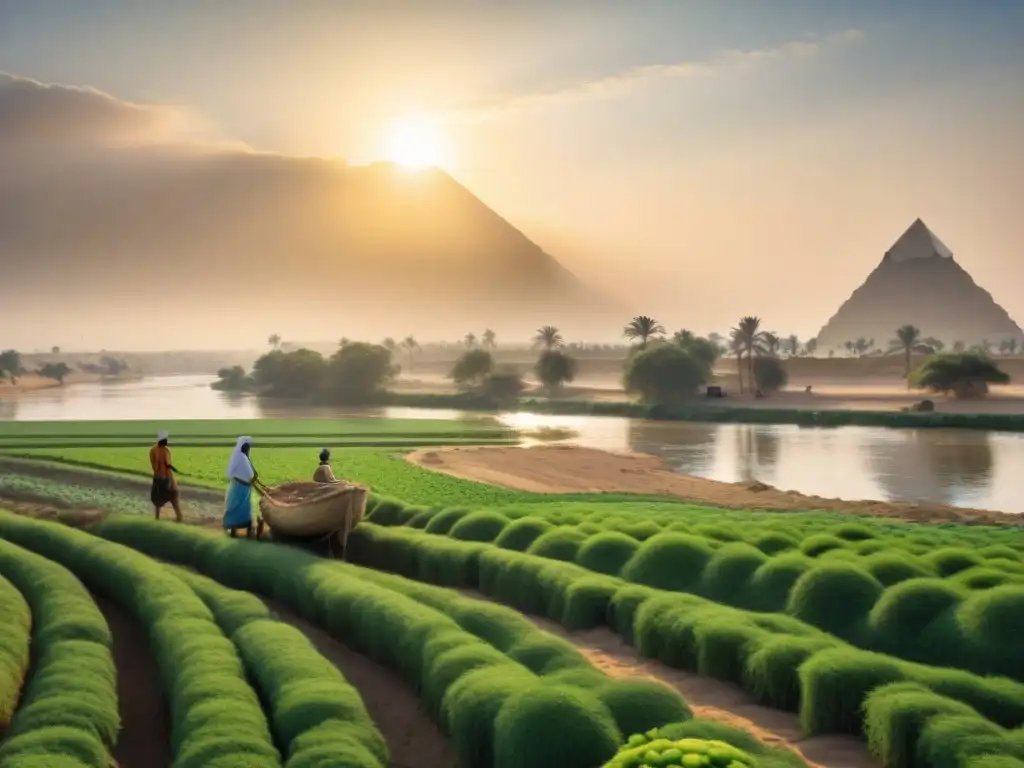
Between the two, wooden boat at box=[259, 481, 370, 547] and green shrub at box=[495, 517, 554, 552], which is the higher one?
wooden boat at box=[259, 481, 370, 547]

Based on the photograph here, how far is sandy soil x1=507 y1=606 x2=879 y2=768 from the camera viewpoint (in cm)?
965

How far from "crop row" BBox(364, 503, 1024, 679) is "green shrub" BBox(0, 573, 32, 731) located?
780 centimetres

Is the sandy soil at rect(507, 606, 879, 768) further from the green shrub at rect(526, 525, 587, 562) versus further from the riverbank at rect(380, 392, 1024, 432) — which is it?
the riverbank at rect(380, 392, 1024, 432)

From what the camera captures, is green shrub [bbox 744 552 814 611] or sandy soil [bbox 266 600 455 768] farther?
green shrub [bbox 744 552 814 611]

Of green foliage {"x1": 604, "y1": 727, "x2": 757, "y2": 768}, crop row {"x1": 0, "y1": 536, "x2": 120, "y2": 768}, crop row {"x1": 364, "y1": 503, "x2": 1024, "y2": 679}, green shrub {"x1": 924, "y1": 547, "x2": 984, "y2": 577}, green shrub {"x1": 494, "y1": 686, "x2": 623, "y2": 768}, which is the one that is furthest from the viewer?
green shrub {"x1": 924, "y1": 547, "x2": 984, "y2": 577}

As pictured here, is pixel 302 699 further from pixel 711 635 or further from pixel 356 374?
pixel 356 374

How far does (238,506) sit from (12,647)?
8362 millimetres

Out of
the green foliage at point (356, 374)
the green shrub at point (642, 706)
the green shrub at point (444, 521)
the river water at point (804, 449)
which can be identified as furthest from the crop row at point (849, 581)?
the green foliage at point (356, 374)

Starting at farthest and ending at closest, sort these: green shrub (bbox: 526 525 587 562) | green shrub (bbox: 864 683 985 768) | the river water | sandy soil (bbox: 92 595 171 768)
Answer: the river water
green shrub (bbox: 526 525 587 562)
sandy soil (bbox: 92 595 171 768)
green shrub (bbox: 864 683 985 768)

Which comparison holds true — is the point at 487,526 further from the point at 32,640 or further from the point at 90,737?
the point at 90,737

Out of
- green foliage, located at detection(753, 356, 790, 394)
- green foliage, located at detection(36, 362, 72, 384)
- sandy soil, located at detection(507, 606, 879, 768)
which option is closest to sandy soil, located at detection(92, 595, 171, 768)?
sandy soil, located at detection(507, 606, 879, 768)

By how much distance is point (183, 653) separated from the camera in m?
11.3

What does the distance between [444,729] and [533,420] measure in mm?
67043

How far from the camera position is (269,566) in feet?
54.6
